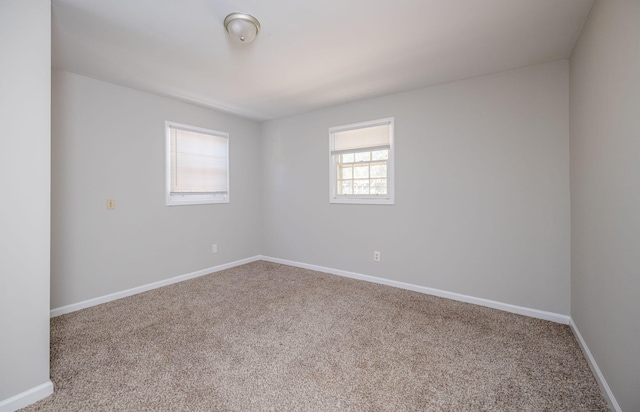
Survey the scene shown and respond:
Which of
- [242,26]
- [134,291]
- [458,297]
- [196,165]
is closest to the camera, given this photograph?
[242,26]

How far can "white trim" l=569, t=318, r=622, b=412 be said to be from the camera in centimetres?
149

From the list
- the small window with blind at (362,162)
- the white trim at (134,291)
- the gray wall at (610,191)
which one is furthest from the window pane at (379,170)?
the white trim at (134,291)

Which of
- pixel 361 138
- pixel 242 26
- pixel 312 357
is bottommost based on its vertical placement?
pixel 312 357

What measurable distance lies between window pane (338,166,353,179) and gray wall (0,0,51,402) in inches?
121

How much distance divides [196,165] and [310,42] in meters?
2.51

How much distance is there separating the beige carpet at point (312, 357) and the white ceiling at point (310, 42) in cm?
246

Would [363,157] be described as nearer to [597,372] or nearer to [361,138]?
[361,138]

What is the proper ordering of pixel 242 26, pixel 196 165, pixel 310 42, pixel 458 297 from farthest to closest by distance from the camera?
pixel 196 165, pixel 458 297, pixel 310 42, pixel 242 26

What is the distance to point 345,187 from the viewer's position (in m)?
3.96

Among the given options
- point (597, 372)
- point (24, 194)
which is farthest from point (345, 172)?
point (24, 194)

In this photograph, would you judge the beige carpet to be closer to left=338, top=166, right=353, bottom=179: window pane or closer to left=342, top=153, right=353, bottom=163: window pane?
left=338, top=166, right=353, bottom=179: window pane

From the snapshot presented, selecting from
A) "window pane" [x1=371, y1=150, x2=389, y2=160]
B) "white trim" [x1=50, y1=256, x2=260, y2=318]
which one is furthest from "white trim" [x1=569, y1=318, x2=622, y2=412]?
"white trim" [x1=50, y1=256, x2=260, y2=318]

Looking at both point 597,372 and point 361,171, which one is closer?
point 597,372

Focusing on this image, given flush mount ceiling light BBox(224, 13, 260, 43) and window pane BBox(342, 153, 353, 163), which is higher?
flush mount ceiling light BBox(224, 13, 260, 43)
